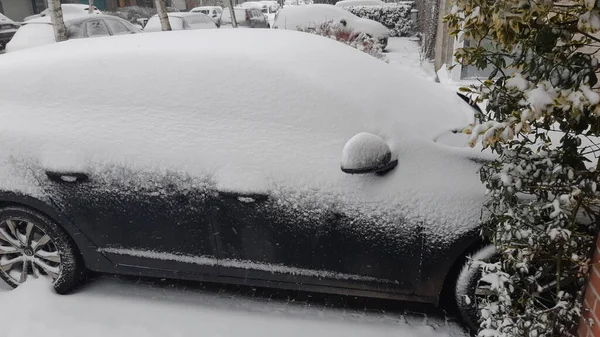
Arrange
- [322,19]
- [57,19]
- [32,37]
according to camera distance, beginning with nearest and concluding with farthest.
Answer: [57,19] → [32,37] → [322,19]

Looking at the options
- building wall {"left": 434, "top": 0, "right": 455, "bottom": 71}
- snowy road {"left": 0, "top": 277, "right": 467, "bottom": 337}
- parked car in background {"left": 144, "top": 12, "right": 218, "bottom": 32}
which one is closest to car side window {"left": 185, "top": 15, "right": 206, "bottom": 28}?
parked car in background {"left": 144, "top": 12, "right": 218, "bottom": 32}

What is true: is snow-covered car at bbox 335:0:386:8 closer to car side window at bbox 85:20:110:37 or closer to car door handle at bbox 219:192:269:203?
car side window at bbox 85:20:110:37

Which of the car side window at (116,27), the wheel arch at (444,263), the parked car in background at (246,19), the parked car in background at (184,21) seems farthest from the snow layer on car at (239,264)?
the parked car in background at (246,19)

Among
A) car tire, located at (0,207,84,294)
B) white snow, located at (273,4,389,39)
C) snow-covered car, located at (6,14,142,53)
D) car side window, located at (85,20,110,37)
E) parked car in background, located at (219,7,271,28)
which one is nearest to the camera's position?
car tire, located at (0,207,84,294)

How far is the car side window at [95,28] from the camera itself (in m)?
12.9

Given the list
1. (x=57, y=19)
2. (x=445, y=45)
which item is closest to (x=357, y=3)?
(x=445, y=45)

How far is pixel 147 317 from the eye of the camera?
3.10 meters

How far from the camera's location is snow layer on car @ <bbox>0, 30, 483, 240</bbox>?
105 inches

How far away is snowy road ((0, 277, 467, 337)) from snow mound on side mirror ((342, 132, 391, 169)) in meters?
1.08

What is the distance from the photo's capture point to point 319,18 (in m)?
14.9

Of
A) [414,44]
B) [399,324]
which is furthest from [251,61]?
[414,44]

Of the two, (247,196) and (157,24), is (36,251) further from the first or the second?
(157,24)

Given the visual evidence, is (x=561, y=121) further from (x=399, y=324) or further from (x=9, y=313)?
(x=9, y=313)

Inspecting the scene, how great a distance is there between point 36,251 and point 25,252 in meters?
0.09
